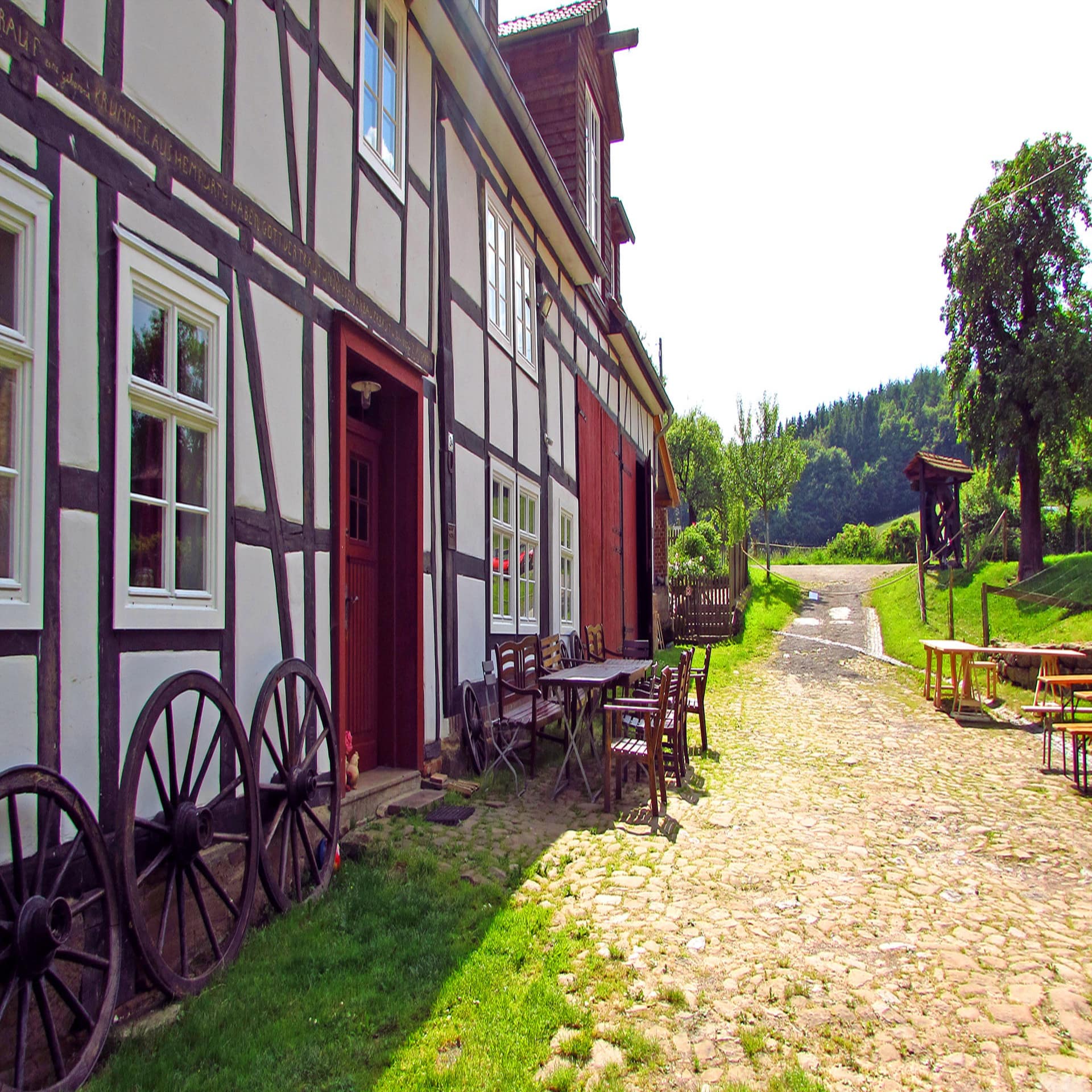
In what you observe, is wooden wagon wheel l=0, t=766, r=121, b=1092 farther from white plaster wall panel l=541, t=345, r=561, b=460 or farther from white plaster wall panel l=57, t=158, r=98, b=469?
white plaster wall panel l=541, t=345, r=561, b=460

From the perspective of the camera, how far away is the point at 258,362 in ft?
13.2

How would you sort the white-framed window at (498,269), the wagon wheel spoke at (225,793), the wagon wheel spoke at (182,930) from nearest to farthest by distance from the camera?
the wagon wheel spoke at (182,930)
the wagon wheel spoke at (225,793)
the white-framed window at (498,269)

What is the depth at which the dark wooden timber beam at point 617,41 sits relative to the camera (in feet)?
39.3

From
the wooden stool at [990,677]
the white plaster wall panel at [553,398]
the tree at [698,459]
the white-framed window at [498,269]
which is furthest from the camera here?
the tree at [698,459]

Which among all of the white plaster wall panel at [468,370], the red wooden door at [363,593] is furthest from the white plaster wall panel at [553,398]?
the red wooden door at [363,593]

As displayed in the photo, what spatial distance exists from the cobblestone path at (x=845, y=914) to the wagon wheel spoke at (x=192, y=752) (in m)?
1.81

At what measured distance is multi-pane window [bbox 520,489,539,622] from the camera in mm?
8680

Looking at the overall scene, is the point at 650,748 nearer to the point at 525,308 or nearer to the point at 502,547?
the point at 502,547

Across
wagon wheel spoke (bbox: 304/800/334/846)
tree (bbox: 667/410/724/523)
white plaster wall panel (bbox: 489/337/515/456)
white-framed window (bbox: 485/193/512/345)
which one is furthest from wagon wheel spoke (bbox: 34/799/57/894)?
tree (bbox: 667/410/724/523)

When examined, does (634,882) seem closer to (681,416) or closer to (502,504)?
(502,504)

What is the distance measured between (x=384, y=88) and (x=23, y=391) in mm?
4049

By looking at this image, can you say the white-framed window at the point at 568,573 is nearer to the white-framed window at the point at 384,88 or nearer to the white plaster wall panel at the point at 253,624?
the white-framed window at the point at 384,88

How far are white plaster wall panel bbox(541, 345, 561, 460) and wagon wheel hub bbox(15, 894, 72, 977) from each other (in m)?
7.74

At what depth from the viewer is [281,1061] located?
2600 mm
